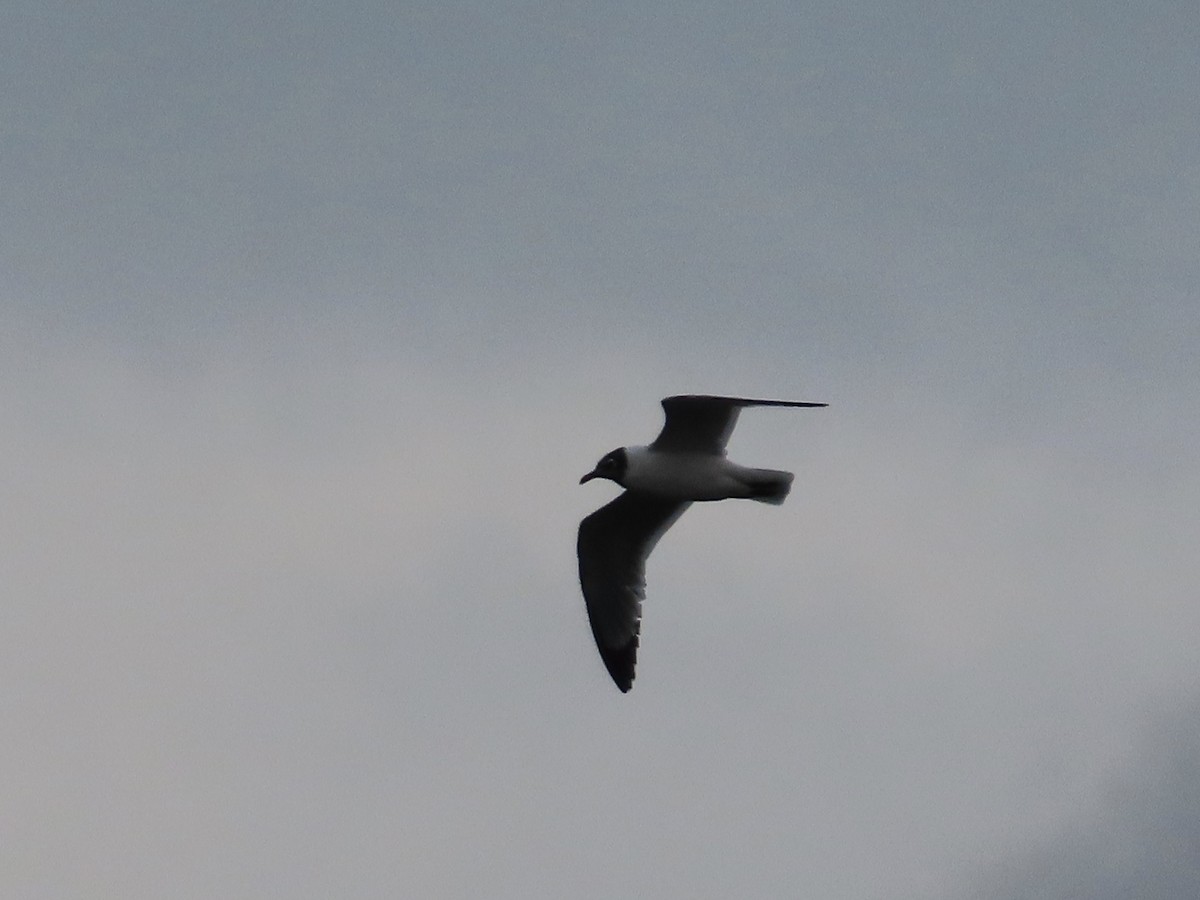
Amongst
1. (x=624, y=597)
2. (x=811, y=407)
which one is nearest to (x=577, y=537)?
(x=624, y=597)

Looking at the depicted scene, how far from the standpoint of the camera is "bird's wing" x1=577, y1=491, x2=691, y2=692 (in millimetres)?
17844

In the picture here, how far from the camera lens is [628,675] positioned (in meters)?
18.1

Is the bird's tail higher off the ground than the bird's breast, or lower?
lower

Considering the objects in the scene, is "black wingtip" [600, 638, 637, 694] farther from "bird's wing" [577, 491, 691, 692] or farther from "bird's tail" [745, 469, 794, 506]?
"bird's tail" [745, 469, 794, 506]

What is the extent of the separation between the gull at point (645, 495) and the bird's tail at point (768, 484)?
0.03ft

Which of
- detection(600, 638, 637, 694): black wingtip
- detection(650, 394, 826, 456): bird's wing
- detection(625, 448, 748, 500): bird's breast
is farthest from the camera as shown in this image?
detection(600, 638, 637, 694): black wingtip

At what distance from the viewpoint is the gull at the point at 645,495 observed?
16.2 meters

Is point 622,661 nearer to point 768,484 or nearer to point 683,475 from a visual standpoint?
point 683,475

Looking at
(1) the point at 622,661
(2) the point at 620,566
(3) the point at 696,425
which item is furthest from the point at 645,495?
(1) the point at 622,661

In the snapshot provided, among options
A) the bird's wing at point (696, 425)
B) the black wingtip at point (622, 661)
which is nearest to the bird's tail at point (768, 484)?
the bird's wing at point (696, 425)

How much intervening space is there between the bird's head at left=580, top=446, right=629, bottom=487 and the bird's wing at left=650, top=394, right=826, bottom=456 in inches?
14.8

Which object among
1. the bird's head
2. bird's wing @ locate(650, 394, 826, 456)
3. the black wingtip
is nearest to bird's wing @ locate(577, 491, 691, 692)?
the black wingtip

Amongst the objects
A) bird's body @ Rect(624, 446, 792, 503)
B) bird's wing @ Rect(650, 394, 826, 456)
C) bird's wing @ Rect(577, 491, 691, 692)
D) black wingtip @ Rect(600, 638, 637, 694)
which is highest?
bird's wing @ Rect(650, 394, 826, 456)

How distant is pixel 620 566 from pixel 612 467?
1717 millimetres
